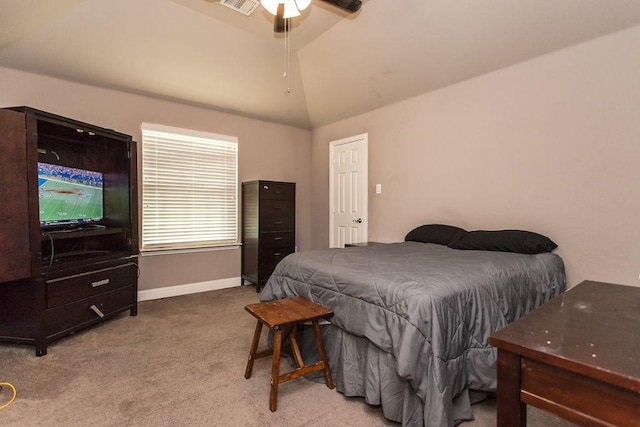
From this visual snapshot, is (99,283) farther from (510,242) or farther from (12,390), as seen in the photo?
(510,242)

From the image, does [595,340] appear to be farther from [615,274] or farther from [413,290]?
[615,274]

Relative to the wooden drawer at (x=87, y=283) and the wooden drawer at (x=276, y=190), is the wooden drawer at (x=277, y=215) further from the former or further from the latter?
the wooden drawer at (x=87, y=283)

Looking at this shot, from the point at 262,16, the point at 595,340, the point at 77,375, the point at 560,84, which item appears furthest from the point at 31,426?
the point at 560,84

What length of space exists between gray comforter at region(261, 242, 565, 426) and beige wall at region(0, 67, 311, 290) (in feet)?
7.31

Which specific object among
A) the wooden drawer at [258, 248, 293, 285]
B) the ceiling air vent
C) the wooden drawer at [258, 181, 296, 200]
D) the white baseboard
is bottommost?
the white baseboard

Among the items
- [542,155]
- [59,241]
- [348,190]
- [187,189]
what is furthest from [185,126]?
[542,155]

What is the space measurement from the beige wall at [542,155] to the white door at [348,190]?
0.50 meters

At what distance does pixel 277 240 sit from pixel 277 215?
34 centimetres

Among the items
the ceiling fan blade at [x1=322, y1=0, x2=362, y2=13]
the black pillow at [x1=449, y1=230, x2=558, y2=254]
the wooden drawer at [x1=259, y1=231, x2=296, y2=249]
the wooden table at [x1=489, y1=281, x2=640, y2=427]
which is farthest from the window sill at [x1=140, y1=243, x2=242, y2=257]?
the wooden table at [x1=489, y1=281, x2=640, y2=427]

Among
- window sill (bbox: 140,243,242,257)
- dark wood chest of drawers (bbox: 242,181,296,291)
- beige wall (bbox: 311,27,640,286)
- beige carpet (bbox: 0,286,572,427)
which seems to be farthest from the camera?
dark wood chest of drawers (bbox: 242,181,296,291)

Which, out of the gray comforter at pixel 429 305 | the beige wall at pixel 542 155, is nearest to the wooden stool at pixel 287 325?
the gray comforter at pixel 429 305

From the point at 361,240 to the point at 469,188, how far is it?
163 cm

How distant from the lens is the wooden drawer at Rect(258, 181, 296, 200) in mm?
4254

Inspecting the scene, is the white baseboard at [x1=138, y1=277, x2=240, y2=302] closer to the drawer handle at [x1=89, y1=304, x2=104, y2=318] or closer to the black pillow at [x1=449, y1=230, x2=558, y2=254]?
the drawer handle at [x1=89, y1=304, x2=104, y2=318]
